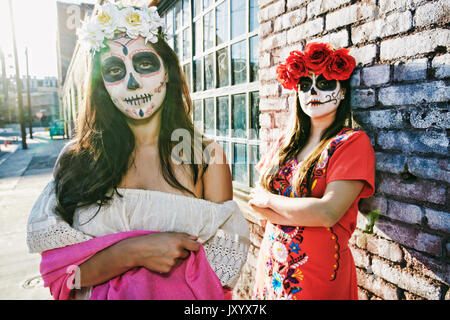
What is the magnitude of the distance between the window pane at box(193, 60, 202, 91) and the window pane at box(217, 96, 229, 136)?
542mm

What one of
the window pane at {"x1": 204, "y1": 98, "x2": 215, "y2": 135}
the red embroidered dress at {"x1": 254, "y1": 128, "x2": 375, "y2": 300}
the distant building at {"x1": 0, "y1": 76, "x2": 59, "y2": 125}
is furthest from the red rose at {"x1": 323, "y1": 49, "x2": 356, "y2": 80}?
the distant building at {"x1": 0, "y1": 76, "x2": 59, "y2": 125}

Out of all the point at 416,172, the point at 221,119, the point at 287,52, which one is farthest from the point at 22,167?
the point at 416,172

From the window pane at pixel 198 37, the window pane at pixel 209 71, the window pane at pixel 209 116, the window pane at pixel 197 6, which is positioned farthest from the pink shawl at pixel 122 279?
the window pane at pixel 197 6

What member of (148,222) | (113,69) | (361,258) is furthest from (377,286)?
(113,69)

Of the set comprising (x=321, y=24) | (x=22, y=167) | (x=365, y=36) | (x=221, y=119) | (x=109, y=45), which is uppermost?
(x=321, y=24)

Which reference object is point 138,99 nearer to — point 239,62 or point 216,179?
point 216,179

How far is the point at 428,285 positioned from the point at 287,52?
154cm

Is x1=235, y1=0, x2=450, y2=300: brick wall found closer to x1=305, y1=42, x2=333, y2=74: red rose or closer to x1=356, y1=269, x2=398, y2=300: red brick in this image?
x1=356, y1=269, x2=398, y2=300: red brick

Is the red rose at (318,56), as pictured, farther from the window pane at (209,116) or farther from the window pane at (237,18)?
the window pane at (209,116)

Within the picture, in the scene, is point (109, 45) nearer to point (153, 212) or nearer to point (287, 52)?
point (153, 212)

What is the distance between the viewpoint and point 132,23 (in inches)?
49.0

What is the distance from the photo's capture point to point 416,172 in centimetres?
143

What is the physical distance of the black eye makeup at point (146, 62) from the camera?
4.13 ft
